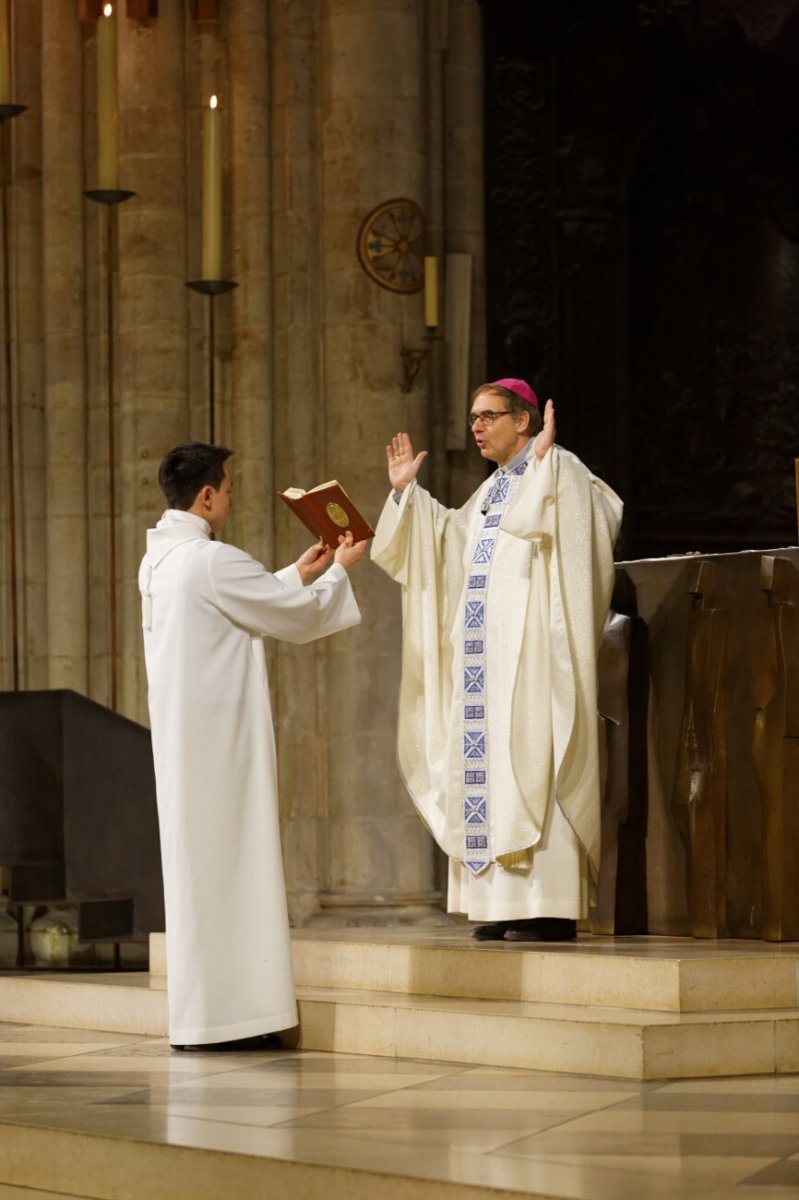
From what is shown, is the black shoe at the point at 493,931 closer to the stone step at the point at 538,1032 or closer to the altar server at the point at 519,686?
the altar server at the point at 519,686

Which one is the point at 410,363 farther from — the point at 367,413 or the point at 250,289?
the point at 250,289

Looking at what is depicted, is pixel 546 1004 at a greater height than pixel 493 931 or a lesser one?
lesser

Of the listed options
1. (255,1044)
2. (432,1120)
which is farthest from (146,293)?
(432,1120)

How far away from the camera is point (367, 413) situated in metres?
9.35

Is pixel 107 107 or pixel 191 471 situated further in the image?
pixel 107 107

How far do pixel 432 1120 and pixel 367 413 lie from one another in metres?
5.08

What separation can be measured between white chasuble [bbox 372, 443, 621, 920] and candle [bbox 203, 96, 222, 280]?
203 centimetres

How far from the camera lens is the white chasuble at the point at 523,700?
20.7 ft

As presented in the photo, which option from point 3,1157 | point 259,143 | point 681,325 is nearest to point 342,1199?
point 3,1157

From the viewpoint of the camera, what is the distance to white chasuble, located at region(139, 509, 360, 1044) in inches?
229

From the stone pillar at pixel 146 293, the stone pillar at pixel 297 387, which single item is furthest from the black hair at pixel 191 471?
the stone pillar at pixel 146 293

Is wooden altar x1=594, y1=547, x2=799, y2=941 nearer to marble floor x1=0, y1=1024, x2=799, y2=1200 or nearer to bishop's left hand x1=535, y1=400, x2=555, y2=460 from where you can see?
bishop's left hand x1=535, y1=400, x2=555, y2=460

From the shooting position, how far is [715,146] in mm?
10578

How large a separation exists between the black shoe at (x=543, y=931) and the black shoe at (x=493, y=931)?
7 centimetres
